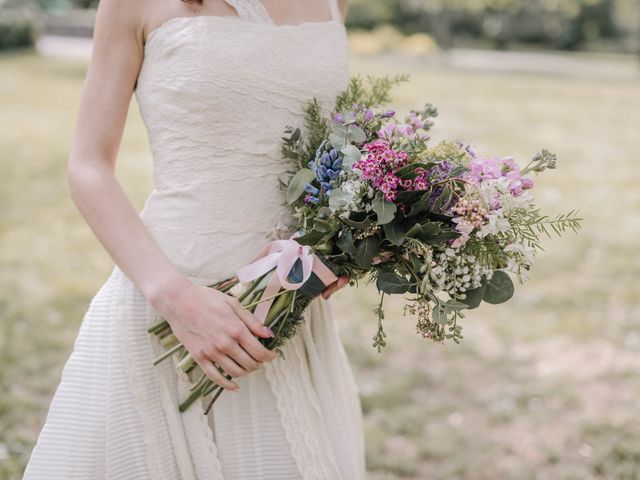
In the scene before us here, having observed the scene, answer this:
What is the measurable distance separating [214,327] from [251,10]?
0.75 m

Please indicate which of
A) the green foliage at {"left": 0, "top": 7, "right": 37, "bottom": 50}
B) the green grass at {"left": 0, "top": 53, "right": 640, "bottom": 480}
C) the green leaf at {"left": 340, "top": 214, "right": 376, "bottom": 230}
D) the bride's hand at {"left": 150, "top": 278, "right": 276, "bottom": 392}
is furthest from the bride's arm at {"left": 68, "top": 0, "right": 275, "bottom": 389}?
the green foliage at {"left": 0, "top": 7, "right": 37, "bottom": 50}

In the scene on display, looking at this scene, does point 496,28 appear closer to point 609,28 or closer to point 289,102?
point 609,28

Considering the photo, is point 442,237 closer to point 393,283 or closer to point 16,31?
point 393,283

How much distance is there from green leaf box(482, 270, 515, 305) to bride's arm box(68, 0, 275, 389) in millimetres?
505

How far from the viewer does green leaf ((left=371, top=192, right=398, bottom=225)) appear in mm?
1541

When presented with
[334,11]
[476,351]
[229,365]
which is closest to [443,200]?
[229,365]

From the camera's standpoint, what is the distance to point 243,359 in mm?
1670

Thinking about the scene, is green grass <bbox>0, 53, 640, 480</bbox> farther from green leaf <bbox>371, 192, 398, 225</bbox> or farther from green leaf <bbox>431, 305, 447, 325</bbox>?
green leaf <bbox>371, 192, 398, 225</bbox>

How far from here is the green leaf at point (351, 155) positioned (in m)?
1.62

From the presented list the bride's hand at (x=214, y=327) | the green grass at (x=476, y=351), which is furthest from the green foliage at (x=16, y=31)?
the bride's hand at (x=214, y=327)

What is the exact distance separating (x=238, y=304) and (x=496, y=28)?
117 ft

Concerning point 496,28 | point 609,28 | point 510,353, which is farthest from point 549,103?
point 609,28

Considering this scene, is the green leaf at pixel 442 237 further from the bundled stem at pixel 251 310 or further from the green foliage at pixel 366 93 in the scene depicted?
the green foliage at pixel 366 93

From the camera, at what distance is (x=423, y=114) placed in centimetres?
192
